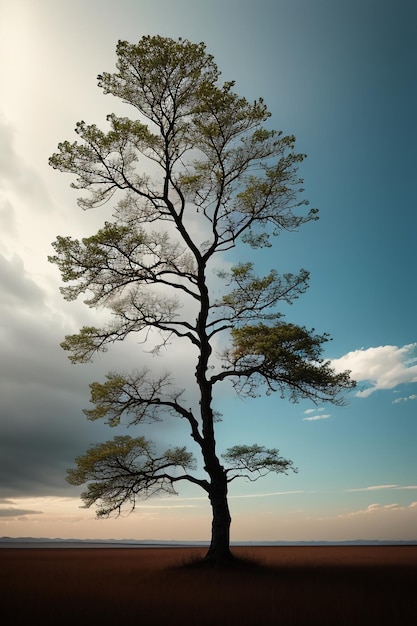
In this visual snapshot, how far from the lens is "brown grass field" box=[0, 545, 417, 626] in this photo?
21.8 ft

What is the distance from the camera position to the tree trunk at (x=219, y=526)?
14.0 meters

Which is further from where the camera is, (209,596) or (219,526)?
(219,526)

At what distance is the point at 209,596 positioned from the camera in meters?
8.48

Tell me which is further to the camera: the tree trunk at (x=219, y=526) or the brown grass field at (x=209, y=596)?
the tree trunk at (x=219, y=526)

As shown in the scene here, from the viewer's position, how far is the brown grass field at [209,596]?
21.8 ft

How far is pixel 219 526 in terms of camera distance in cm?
1430

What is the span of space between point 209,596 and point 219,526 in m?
5.96

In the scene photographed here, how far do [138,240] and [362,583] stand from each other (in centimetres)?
1053

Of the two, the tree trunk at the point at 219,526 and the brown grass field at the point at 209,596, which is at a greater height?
the tree trunk at the point at 219,526

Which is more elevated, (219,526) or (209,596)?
(219,526)

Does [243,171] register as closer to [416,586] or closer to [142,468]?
[142,468]

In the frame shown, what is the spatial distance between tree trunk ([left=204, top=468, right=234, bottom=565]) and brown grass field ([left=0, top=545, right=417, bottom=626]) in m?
0.88

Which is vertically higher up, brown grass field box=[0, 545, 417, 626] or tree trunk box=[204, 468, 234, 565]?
tree trunk box=[204, 468, 234, 565]

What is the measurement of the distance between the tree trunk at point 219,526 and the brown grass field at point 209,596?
88cm
